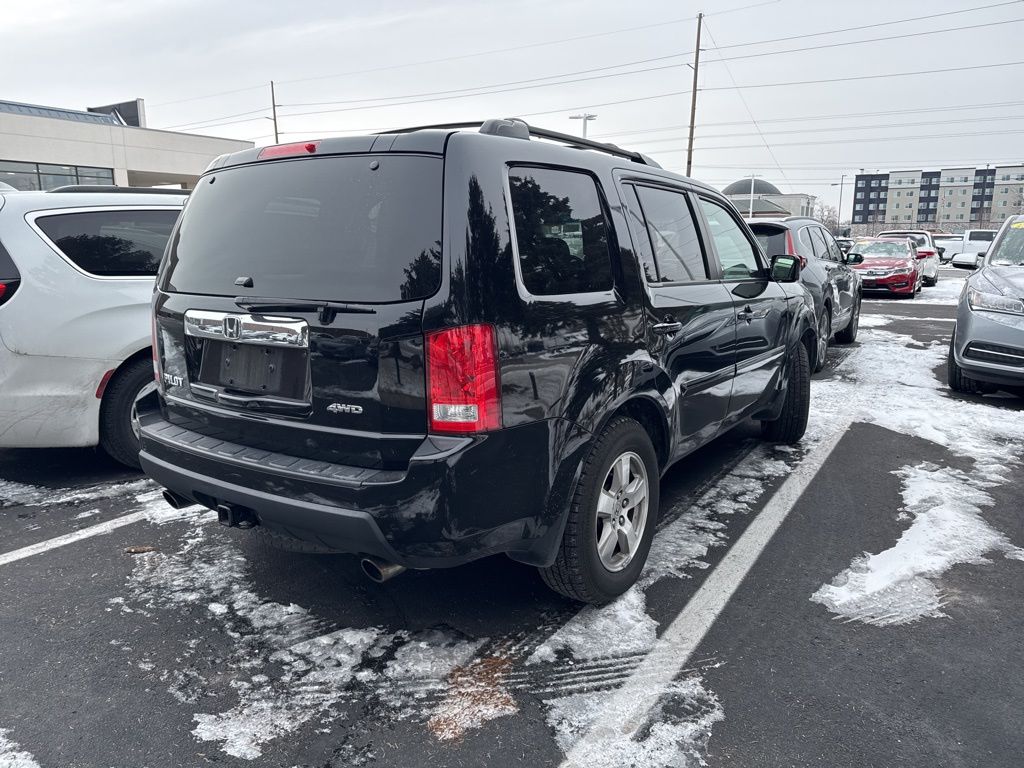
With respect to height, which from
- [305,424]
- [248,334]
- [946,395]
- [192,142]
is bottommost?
[946,395]

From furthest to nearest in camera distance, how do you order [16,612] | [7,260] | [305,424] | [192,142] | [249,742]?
[192,142] < [7,260] < [16,612] < [305,424] < [249,742]

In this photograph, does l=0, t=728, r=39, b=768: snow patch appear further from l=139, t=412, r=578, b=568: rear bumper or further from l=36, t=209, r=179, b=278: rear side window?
l=36, t=209, r=179, b=278: rear side window

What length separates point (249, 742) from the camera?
2357 mm

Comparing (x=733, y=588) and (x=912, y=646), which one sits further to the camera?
(x=733, y=588)

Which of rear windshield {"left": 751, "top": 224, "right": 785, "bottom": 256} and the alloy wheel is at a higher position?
rear windshield {"left": 751, "top": 224, "right": 785, "bottom": 256}

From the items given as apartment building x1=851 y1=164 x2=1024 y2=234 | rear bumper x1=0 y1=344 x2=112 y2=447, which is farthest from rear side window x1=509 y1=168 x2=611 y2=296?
apartment building x1=851 y1=164 x2=1024 y2=234

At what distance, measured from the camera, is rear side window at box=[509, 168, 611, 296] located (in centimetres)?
269

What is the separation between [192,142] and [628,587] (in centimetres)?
4343

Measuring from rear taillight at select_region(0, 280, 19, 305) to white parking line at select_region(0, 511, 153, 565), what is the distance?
4.44ft

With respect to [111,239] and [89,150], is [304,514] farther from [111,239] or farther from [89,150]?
[89,150]

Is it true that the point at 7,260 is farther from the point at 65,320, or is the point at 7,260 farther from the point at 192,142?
the point at 192,142

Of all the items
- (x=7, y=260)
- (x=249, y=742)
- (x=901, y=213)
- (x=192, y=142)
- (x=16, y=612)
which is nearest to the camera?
(x=249, y=742)

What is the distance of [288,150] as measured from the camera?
2.88 meters

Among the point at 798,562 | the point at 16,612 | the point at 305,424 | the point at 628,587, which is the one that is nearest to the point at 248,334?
the point at 305,424
